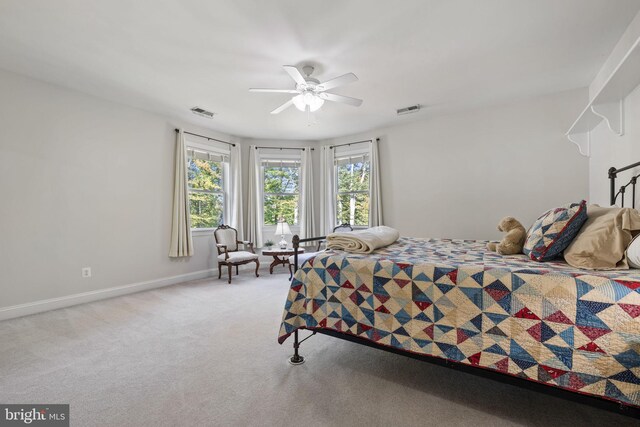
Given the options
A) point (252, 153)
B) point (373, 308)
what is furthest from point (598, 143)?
point (252, 153)

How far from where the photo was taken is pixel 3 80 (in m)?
3.01

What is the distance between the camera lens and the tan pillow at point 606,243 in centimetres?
143

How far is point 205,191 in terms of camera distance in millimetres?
5113

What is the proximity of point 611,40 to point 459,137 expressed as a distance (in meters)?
1.88

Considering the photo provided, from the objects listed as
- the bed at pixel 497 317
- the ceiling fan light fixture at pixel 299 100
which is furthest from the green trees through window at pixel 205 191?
the bed at pixel 497 317

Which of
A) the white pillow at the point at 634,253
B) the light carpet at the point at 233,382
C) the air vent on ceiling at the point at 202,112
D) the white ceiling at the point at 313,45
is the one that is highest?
the air vent on ceiling at the point at 202,112

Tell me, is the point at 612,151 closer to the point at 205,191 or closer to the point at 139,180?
the point at 205,191

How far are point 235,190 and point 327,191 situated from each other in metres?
1.73

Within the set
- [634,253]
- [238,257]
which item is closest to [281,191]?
[238,257]

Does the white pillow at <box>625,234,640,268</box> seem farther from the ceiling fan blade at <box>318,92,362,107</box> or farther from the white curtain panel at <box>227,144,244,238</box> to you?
the white curtain panel at <box>227,144,244,238</box>

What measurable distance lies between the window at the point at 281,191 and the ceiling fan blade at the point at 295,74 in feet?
10.2

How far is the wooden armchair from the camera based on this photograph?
15.2ft

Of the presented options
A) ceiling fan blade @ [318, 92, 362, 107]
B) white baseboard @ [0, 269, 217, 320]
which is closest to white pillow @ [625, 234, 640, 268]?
ceiling fan blade @ [318, 92, 362, 107]

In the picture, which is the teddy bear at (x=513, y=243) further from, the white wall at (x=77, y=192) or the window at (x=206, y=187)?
the window at (x=206, y=187)
